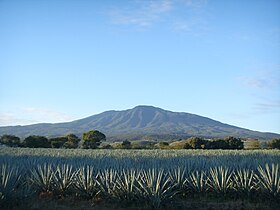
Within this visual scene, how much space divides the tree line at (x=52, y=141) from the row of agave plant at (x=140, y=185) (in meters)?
41.3

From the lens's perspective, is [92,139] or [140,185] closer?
[140,185]

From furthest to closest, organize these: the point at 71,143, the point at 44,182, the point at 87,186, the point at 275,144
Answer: the point at 71,143, the point at 275,144, the point at 44,182, the point at 87,186

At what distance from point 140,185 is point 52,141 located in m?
47.2

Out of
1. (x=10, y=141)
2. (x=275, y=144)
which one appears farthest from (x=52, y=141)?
(x=275, y=144)

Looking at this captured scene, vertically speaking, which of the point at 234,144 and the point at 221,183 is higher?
the point at 234,144

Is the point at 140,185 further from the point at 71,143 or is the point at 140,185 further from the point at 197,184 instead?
the point at 71,143

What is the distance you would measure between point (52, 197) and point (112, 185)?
6.59 feet

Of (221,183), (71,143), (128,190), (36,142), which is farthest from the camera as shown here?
(71,143)

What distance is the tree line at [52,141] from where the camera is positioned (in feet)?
170

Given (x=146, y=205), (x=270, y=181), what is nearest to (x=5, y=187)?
(x=146, y=205)

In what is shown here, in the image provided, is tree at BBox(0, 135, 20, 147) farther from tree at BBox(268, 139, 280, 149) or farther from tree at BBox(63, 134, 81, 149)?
tree at BBox(268, 139, 280, 149)

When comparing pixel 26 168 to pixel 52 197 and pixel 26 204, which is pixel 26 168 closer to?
pixel 52 197

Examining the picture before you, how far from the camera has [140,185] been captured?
32.0ft

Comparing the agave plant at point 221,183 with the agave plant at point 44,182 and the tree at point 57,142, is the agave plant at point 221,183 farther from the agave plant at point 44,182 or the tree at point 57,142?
the tree at point 57,142
